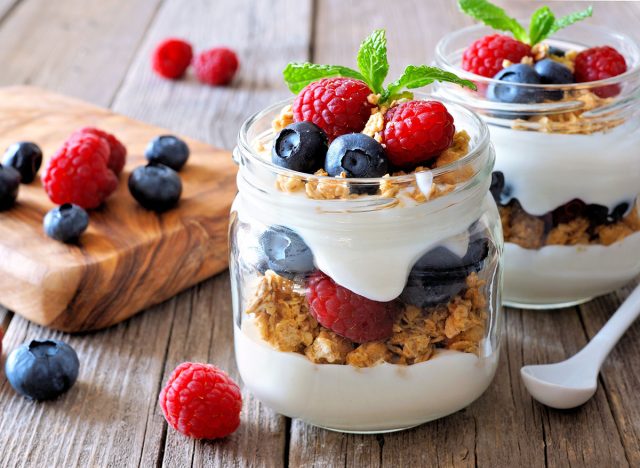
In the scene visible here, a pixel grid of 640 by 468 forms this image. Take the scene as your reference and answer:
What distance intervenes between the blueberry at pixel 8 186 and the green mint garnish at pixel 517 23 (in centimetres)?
75

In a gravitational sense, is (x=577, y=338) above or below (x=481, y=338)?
below

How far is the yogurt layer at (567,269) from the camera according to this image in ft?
3.90

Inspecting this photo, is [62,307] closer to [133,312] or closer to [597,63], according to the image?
[133,312]

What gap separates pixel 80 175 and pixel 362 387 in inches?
26.4

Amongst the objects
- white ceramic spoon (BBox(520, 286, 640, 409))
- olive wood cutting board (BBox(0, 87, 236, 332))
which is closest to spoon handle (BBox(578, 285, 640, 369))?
white ceramic spoon (BBox(520, 286, 640, 409))

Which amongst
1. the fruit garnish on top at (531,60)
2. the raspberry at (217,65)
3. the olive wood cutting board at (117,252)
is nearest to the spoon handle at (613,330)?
the fruit garnish on top at (531,60)

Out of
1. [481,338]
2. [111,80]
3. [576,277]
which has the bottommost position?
[111,80]

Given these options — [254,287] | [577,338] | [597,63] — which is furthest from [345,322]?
[597,63]

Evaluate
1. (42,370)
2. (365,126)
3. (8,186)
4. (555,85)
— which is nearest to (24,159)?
(8,186)

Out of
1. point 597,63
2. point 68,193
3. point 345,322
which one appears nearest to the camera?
point 345,322

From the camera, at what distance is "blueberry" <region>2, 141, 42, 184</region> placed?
4.97 feet

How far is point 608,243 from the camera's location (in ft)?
3.90

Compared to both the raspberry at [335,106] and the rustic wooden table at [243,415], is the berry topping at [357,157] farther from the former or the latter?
the rustic wooden table at [243,415]

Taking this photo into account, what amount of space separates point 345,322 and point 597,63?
0.55 meters
